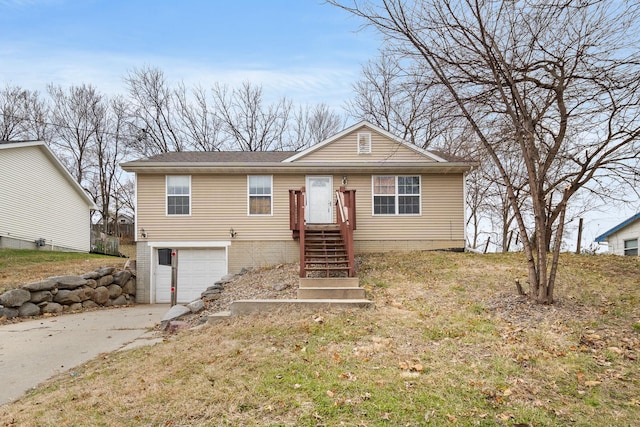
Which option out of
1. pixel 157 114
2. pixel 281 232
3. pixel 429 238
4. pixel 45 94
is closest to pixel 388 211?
pixel 429 238

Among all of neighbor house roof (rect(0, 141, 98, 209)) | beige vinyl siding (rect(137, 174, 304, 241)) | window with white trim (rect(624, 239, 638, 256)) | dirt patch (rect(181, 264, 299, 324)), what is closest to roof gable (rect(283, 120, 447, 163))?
beige vinyl siding (rect(137, 174, 304, 241))

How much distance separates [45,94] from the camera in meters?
28.6

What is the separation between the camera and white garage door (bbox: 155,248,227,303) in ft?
44.9

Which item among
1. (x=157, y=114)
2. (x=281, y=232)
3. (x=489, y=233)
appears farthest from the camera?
(x=157, y=114)

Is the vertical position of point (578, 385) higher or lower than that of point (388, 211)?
lower

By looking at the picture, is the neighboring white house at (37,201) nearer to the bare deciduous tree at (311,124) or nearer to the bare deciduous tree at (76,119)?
the bare deciduous tree at (76,119)

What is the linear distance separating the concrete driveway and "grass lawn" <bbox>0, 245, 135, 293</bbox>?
1.78 metres

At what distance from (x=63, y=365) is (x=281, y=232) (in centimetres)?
808

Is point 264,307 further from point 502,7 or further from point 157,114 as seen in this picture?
point 157,114

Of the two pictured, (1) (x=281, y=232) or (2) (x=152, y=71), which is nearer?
(1) (x=281, y=232)

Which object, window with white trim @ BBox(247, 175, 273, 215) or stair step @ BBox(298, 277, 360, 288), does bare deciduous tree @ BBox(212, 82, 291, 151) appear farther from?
stair step @ BBox(298, 277, 360, 288)

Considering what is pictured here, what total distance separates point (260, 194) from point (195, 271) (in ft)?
10.3

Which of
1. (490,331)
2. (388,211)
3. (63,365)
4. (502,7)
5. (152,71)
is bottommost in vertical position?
(63,365)

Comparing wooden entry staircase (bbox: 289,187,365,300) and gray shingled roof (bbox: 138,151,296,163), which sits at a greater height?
gray shingled roof (bbox: 138,151,296,163)
